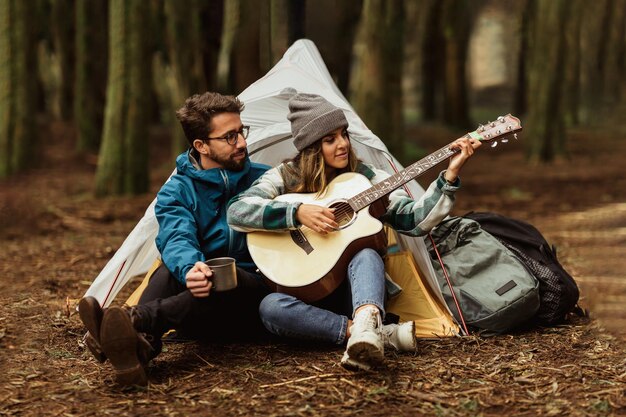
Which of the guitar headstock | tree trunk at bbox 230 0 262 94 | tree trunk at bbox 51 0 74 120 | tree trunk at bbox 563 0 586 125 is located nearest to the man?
the guitar headstock

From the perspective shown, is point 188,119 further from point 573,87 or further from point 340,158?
point 573,87

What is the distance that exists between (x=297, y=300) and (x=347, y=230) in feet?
1.38

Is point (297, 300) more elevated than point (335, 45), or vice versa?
point (335, 45)

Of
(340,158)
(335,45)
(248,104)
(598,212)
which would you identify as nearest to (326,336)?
(340,158)

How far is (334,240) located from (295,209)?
25 cm

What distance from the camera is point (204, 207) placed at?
4172 millimetres

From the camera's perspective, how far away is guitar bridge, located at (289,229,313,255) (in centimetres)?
397

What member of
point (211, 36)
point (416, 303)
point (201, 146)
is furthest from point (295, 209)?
point (211, 36)

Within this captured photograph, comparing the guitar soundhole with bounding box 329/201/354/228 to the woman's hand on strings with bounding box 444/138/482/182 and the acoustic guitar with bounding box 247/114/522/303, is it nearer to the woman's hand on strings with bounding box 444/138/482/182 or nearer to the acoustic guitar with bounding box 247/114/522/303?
the acoustic guitar with bounding box 247/114/522/303

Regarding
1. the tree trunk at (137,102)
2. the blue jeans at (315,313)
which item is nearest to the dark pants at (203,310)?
the blue jeans at (315,313)

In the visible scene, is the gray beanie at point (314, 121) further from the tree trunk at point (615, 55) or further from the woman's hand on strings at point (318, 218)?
the tree trunk at point (615, 55)

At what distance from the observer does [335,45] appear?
11586 mm

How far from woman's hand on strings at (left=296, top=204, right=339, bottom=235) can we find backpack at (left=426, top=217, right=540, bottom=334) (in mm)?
800

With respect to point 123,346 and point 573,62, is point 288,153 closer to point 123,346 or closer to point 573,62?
point 123,346
